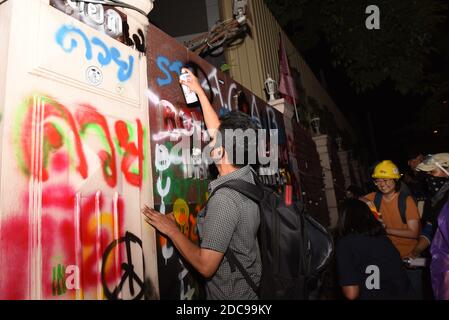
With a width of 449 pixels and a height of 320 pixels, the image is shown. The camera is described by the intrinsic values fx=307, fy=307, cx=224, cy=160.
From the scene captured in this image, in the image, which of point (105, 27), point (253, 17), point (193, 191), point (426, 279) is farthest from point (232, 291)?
point (253, 17)

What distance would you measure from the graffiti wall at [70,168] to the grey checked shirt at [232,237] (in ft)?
2.01

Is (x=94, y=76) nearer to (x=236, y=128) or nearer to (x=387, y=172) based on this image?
(x=236, y=128)

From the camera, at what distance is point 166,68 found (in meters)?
2.93

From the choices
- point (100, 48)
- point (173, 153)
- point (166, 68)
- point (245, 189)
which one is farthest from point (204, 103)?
point (245, 189)

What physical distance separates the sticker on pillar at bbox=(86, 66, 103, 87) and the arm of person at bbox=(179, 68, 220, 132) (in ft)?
3.37

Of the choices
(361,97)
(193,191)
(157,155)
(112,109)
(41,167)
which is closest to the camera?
(41,167)

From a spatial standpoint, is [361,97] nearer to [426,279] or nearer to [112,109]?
[426,279]

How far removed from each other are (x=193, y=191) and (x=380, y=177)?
9.06 feet

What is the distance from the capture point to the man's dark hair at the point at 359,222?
9.20 feet

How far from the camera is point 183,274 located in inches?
104

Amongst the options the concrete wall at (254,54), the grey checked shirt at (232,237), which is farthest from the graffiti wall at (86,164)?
the concrete wall at (254,54)

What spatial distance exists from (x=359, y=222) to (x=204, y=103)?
6.16ft

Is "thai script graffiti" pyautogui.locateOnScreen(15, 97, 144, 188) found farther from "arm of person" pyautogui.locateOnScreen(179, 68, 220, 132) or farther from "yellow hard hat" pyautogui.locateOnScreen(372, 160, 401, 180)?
"yellow hard hat" pyautogui.locateOnScreen(372, 160, 401, 180)

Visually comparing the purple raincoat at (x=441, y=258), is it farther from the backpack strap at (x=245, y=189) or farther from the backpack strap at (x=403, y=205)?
the backpack strap at (x=245, y=189)
